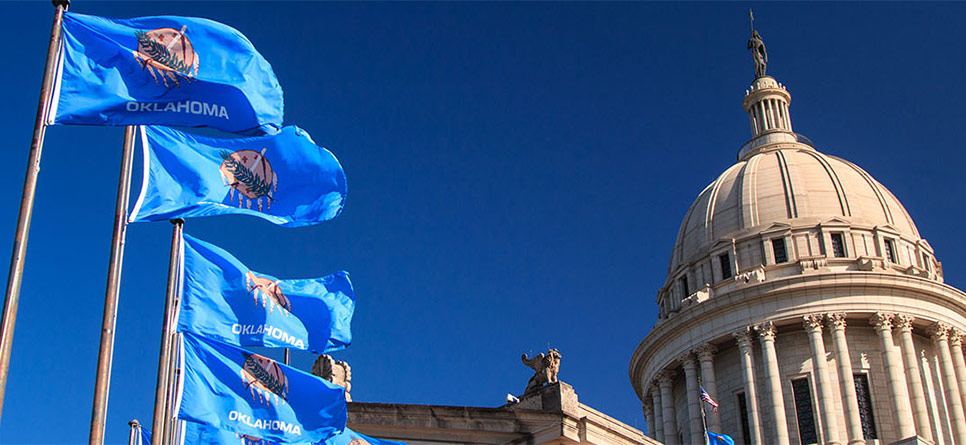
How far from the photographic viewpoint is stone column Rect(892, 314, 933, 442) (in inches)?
2276

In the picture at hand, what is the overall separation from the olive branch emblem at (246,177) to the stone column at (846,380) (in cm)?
4367

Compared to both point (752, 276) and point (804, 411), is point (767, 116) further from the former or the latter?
point (804, 411)

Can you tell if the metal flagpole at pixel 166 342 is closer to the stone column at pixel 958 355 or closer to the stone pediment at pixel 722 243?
the stone pediment at pixel 722 243

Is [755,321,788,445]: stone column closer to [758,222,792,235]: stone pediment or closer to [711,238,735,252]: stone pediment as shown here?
[758,222,792,235]: stone pediment

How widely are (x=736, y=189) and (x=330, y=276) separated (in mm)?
47447

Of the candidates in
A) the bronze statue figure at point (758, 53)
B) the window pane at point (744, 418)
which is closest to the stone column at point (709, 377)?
the window pane at point (744, 418)

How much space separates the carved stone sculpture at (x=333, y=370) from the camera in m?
30.4

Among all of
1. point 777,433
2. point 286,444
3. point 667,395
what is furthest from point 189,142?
point 667,395

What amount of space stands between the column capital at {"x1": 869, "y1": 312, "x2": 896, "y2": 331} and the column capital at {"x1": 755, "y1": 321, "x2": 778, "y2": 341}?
4939mm

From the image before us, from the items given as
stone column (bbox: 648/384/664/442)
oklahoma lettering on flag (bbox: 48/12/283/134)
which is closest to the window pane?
stone column (bbox: 648/384/664/442)

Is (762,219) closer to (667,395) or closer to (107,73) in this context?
(667,395)

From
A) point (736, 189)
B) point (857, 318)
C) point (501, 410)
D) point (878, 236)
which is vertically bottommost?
point (501, 410)

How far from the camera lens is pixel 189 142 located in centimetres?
1938

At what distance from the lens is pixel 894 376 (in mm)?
58406
